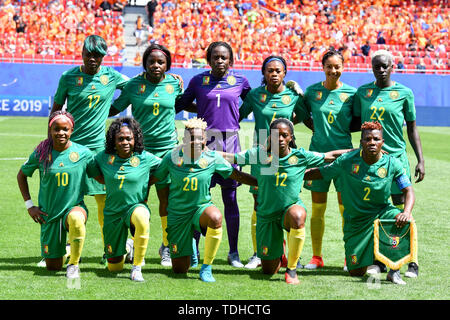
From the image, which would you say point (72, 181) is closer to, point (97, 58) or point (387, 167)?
point (97, 58)

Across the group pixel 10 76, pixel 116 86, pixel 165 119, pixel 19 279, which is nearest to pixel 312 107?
pixel 165 119

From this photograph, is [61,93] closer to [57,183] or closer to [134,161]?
[57,183]

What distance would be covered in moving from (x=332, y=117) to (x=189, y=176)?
1608 mm

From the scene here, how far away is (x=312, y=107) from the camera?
22.0 ft

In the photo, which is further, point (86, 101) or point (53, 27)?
point (53, 27)

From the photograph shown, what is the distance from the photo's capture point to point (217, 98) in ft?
22.1

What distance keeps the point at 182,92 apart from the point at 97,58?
36.6 inches

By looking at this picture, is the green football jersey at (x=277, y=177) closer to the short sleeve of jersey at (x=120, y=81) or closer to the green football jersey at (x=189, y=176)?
the green football jersey at (x=189, y=176)

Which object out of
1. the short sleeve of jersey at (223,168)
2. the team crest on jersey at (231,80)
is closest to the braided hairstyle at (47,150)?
the short sleeve of jersey at (223,168)

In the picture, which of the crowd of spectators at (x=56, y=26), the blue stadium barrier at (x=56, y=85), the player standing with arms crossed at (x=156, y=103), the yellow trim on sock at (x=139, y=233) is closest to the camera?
the yellow trim on sock at (x=139, y=233)

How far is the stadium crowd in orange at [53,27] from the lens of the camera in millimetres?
27344

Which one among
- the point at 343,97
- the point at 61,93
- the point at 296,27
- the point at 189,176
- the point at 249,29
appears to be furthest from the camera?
the point at 296,27

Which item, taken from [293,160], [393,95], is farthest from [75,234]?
[393,95]

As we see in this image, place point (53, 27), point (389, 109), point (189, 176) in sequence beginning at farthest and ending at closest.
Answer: point (53, 27) → point (389, 109) → point (189, 176)
